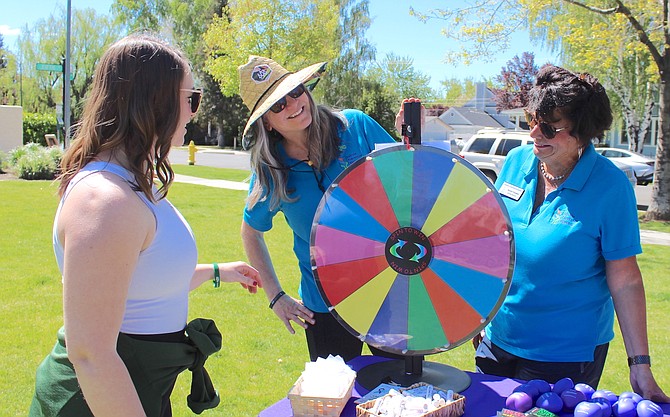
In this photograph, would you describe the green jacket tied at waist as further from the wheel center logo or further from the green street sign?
the green street sign

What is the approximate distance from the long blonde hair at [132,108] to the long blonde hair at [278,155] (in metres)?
0.86

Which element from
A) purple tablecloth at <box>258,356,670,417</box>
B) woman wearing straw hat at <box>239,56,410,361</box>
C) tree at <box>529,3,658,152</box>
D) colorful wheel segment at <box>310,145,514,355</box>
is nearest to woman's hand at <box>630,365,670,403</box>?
purple tablecloth at <box>258,356,670,417</box>

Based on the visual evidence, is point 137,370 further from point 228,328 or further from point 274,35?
point 274,35

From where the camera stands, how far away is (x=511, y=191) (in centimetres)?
233

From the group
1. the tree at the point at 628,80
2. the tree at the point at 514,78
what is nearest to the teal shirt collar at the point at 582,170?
the tree at the point at 628,80

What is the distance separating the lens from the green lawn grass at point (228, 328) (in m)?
4.02

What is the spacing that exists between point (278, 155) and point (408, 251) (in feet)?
2.77

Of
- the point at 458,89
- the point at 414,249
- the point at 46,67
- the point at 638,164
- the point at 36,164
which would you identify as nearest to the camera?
the point at 414,249

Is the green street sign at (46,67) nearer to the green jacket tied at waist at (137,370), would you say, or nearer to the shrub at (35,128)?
the green jacket tied at waist at (137,370)

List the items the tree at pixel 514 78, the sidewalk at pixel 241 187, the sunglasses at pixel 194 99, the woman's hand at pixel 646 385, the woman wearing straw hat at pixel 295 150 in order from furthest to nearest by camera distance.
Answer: the tree at pixel 514 78
the sidewalk at pixel 241 187
the woman wearing straw hat at pixel 295 150
the woman's hand at pixel 646 385
the sunglasses at pixel 194 99

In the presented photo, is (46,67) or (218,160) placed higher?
(46,67)

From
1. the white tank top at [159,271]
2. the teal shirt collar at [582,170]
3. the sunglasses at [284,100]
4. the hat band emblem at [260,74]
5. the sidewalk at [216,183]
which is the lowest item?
the sidewalk at [216,183]

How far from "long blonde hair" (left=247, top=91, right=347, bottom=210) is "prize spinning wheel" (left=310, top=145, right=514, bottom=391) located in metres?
0.51

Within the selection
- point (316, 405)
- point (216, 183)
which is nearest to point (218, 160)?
point (216, 183)
